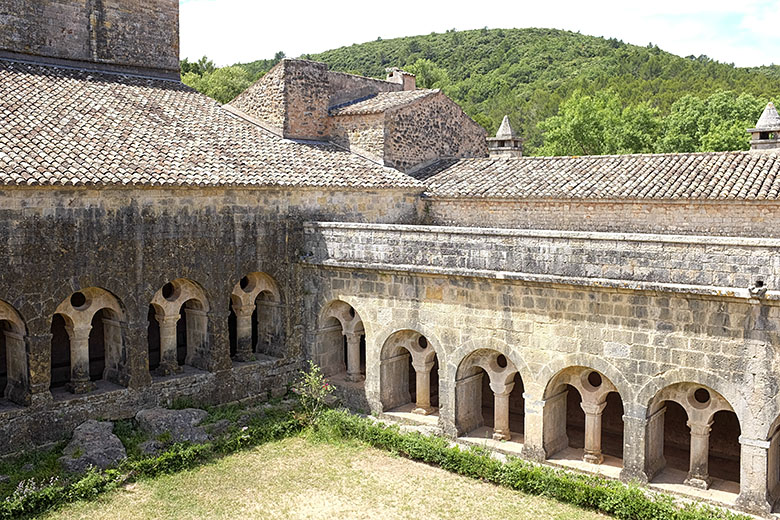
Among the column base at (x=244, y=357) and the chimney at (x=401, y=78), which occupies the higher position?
the chimney at (x=401, y=78)

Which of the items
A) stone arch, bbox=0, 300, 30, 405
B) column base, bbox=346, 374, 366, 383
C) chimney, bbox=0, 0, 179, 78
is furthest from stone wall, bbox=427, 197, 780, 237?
stone arch, bbox=0, 300, 30, 405

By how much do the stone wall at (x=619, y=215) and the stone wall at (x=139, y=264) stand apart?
345cm

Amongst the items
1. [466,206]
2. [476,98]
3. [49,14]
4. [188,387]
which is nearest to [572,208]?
[466,206]

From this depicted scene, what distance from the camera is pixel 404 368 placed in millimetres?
17188

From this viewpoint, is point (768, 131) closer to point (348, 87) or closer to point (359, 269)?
point (359, 269)

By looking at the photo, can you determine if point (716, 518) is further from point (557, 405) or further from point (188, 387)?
point (188, 387)

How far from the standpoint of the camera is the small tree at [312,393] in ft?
53.7

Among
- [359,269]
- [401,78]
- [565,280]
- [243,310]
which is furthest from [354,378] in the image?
[401,78]

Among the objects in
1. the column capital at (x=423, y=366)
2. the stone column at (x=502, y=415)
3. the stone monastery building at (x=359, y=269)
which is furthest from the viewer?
the column capital at (x=423, y=366)

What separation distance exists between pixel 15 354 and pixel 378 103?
1256 centimetres

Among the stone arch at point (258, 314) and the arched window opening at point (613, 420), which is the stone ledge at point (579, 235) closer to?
the stone arch at point (258, 314)

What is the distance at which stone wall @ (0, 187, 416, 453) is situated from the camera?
13.2 m

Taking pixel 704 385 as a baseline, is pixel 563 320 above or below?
above

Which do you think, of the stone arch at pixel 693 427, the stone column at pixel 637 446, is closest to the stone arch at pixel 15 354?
the stone column at pixel 637 446
